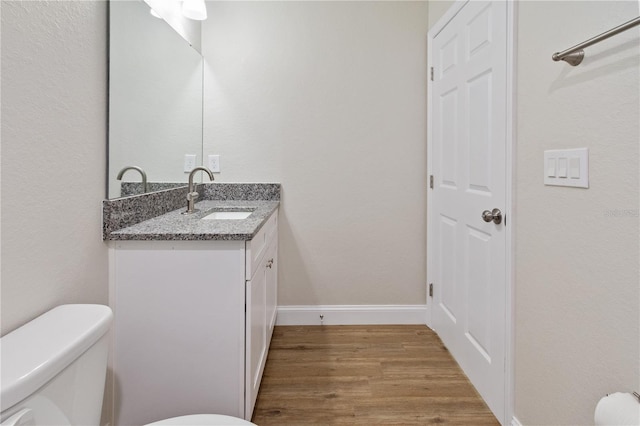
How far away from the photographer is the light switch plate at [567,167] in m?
1.19

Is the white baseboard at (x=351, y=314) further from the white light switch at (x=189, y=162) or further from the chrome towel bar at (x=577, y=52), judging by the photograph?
the chrome towel bar at (x=577, y=52)

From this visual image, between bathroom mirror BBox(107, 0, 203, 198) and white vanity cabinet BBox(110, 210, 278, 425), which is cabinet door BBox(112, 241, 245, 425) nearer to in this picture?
white vanity cabinet BBox(110, 210, 278, 425)

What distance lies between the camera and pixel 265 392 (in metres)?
1.95

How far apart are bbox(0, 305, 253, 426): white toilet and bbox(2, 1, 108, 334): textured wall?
109 mm

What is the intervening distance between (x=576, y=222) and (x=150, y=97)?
183 cm

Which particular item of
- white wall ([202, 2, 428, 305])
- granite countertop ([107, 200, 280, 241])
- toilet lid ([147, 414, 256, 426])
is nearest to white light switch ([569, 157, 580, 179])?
granite countertop ([107, 200, 280, 241])

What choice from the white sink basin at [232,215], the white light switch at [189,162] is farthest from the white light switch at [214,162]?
the white sink basin at [232,215]

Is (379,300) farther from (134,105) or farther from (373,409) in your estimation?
(134,105)

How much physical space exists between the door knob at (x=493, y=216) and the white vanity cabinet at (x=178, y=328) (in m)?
1.04

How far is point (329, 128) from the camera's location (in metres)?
2.76

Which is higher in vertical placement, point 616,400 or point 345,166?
point 345,166

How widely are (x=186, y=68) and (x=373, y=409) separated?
2.14 metres

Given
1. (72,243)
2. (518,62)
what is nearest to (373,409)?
(72,243)

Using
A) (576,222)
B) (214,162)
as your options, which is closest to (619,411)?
(576,222)
